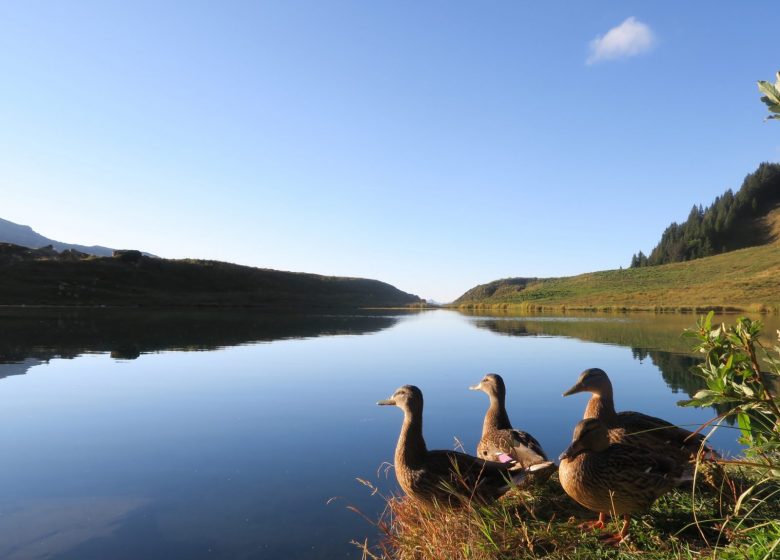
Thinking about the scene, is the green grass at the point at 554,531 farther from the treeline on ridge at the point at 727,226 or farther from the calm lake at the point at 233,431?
the treeline on ridge at the point at 727,226

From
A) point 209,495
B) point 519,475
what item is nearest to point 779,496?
point 519,475

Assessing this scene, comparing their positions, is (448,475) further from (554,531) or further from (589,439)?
(589,439)

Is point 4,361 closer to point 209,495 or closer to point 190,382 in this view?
point 190,382

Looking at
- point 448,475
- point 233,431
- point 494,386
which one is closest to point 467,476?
point 448,475

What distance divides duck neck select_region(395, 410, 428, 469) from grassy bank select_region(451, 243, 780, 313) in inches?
2255

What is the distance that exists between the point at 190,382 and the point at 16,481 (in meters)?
8.39

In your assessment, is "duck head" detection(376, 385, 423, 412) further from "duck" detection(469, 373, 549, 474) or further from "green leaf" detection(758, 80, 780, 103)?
"green leaf" detection(758, 80, 780, 103)

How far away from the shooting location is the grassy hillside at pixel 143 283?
6569 cm

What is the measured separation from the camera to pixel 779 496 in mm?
5359

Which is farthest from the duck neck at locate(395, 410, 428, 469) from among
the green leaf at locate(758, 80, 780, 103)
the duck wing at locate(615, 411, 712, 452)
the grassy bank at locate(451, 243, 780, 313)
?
the grassy bank at locate(451, 243, 780, 313)

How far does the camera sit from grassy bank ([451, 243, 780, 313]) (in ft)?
190

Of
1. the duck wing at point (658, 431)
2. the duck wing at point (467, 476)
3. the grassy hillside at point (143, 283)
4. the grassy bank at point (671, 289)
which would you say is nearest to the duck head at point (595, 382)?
the duck wing at point (658, 431)

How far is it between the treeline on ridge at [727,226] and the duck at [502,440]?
125803 millimetres

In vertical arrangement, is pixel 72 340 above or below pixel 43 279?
below
